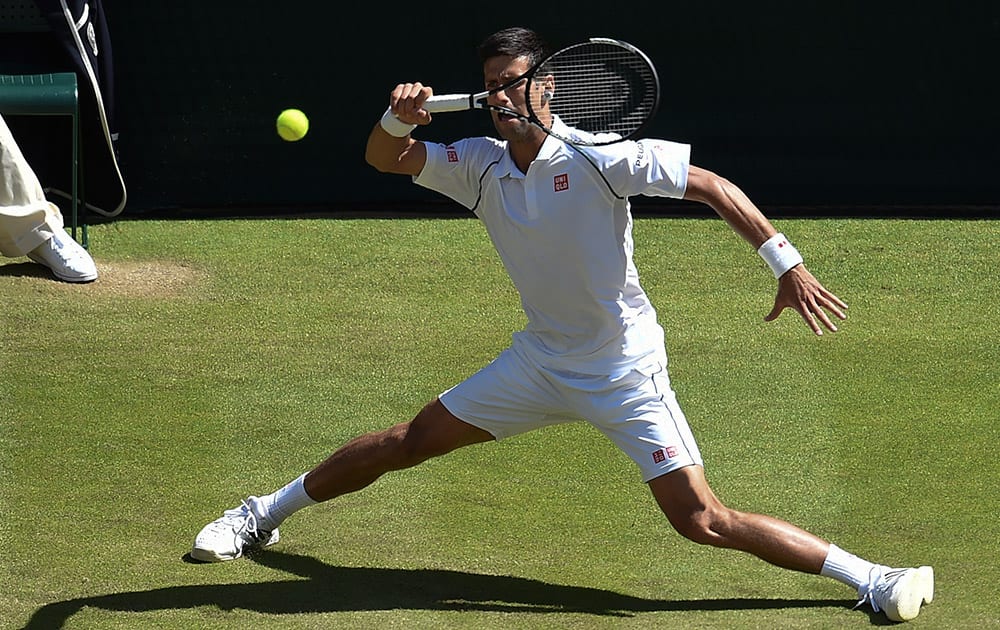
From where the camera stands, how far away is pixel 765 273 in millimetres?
8625

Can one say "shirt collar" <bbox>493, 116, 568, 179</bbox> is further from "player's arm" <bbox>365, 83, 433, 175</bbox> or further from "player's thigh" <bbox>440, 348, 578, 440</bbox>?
"player's thigh" <bbox>440, 348, 578, 440</bbox>

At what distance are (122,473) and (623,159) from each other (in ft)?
8.62

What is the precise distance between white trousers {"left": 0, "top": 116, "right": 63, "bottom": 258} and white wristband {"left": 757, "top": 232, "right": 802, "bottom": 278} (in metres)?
4.82

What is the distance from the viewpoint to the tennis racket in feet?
15.6

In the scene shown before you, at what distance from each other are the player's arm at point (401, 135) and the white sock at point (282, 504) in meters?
1.19

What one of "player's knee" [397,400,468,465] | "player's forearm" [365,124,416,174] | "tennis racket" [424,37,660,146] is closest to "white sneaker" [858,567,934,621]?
"player's knee" [397,400,468,465]

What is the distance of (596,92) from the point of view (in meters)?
4.89

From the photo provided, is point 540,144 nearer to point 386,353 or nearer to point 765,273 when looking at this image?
point 386,353

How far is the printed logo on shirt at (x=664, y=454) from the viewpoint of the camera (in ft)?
15.6

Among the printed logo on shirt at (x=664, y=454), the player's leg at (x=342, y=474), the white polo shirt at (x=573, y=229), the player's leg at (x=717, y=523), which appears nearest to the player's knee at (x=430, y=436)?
the player's leg at (x=342, y=474)

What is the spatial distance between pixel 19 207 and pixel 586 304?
4372 millimetres

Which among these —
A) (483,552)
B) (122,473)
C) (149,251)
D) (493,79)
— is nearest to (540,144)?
(493,79)

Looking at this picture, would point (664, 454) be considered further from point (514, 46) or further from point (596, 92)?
point (514, 46)

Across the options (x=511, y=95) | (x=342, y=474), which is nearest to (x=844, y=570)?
(x=342, y=474)
